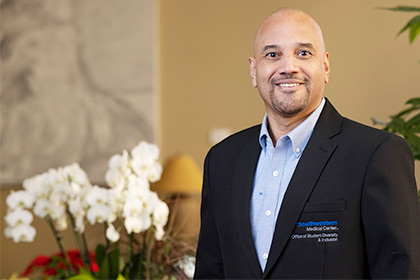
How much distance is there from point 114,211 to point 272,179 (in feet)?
2.19

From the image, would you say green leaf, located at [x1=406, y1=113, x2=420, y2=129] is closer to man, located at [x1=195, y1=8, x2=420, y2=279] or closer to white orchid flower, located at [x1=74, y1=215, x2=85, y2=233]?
man, located at [x1=195, y1=8, x2=420, y2=279]

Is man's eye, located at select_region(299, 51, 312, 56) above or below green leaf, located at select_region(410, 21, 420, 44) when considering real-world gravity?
below

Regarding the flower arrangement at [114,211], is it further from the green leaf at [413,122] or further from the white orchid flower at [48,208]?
the green leaf at [413,122]

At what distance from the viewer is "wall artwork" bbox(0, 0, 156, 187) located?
4.77m

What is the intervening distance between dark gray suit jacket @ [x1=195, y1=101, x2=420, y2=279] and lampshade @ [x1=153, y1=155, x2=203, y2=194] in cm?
269

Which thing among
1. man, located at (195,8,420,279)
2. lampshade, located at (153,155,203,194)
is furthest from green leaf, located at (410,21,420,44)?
lampshade, located at (153,155,203,194)

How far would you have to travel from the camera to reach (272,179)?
1426 mm

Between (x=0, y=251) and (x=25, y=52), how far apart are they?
1639 mm

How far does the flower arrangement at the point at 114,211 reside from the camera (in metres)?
1.89

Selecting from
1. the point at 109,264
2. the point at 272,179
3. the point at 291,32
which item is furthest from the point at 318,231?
the point at 109,264

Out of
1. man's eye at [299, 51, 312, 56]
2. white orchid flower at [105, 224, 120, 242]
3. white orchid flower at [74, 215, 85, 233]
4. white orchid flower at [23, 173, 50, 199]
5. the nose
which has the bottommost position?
white orchid flower at [105, 224, 120, 242]

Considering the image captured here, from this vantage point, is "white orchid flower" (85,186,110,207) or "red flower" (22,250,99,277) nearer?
"white orchid flower" (85,186,110,207)

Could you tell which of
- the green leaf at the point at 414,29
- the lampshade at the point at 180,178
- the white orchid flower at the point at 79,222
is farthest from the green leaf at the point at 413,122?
the lampshade at the point at 180,178

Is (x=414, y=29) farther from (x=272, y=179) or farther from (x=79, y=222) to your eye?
(x=79, y=222)
